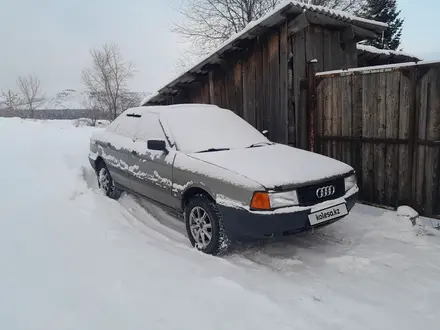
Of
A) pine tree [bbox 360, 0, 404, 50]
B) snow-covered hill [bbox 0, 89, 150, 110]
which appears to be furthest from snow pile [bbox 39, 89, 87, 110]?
pine tree [bbox 360, 0, 404, 50]

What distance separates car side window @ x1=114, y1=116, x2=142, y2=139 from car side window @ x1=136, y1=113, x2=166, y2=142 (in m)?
0.16

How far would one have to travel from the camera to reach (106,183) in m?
5.95

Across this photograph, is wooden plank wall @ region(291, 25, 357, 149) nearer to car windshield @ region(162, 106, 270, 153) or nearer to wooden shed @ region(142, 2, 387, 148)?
wooden shed @ region(142, 2, 387, 148)

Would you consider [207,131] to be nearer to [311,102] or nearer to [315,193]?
[315,193]

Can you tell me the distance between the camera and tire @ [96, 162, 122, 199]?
5.77 m

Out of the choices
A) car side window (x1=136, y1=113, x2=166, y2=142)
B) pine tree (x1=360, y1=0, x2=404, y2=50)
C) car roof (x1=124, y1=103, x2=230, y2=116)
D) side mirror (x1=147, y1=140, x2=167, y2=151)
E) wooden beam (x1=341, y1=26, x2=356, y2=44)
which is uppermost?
pine tree (x1=360, y1=0, x2=404, y2=50)

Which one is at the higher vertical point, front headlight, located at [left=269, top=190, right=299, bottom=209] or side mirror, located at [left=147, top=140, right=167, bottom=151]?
side mirror, located at [left=147, top=140, right=167, bottom=151]

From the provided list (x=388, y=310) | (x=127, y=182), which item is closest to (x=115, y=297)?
(x=388, y=310)

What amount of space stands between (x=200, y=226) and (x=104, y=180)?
2956 mm

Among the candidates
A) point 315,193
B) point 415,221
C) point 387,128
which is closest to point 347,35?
point 387,128

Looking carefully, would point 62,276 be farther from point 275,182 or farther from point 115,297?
point 275,182

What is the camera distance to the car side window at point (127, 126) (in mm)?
5281

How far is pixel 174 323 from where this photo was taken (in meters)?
2.39

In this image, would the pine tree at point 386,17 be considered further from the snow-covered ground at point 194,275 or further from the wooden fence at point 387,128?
the snow-covered ground at point 194,275
